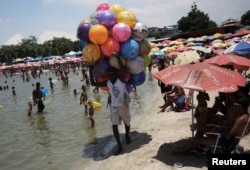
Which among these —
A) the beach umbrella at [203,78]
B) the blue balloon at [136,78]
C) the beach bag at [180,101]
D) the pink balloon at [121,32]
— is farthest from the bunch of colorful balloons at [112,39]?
the beach bag at [180,101]

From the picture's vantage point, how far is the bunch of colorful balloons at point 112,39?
21.9 feet

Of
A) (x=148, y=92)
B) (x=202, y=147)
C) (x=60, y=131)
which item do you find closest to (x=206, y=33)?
(x=148, y=92)

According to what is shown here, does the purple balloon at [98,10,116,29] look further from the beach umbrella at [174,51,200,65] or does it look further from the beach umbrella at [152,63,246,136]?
the beach umbrella at [174,51,200,65]

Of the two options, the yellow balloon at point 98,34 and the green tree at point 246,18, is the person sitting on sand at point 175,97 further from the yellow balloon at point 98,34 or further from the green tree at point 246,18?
the green tree at point 246,18

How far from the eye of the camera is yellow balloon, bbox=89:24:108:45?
260 inches

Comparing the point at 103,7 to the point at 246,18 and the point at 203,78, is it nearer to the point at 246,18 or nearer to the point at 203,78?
the point at 203,78

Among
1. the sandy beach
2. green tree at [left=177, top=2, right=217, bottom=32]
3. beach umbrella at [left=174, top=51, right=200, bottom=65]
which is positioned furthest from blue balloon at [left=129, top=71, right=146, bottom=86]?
green tree at [left=177, top=2, right=217, bottom=32]

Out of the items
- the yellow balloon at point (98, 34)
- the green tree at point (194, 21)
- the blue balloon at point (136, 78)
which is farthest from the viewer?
the green tree at point (194, 21)

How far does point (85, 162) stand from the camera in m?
7.54

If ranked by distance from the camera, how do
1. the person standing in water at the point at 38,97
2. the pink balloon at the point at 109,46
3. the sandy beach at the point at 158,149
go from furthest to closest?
the person standing in water at the point at 38,97 < the pink balloon at the point at 109,46 < the sandy beach at the point at 158,149

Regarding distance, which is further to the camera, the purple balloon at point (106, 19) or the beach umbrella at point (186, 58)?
the beach umbrella at point (186, 58)

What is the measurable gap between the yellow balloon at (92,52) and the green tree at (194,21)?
6601 cm

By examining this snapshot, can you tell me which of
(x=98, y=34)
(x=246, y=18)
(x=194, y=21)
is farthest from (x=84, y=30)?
(x=246, y=18)

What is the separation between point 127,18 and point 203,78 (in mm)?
2420
